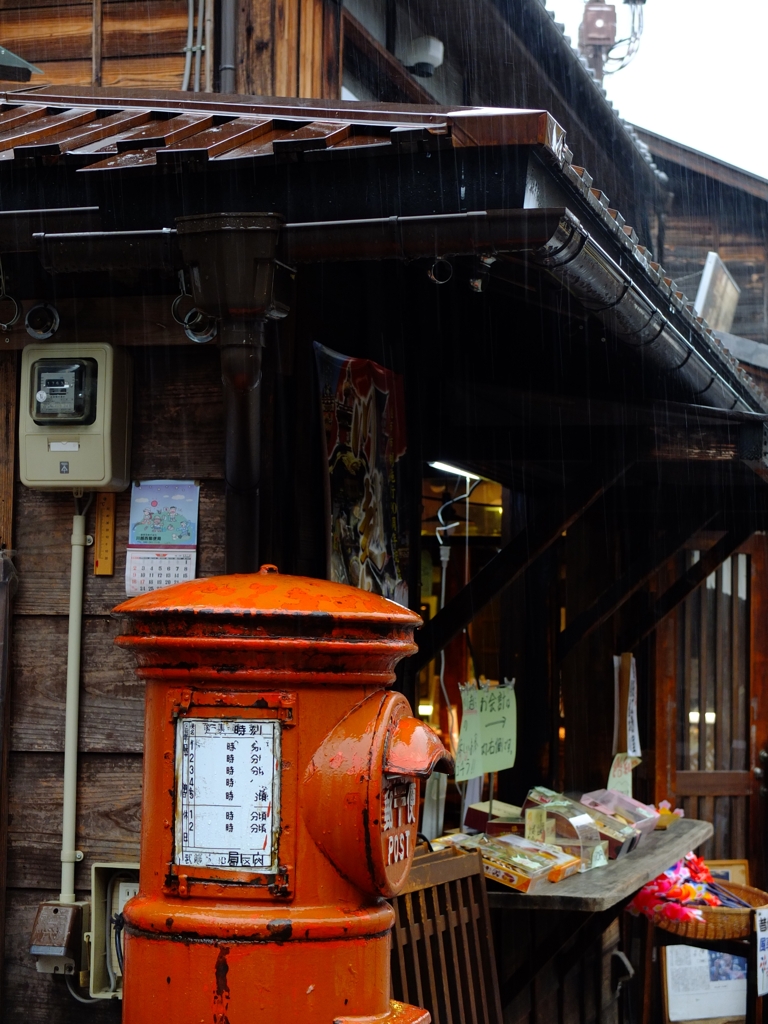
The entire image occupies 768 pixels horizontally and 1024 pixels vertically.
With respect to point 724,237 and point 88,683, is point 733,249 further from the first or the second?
point 88,683

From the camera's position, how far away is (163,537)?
3779 millimetres

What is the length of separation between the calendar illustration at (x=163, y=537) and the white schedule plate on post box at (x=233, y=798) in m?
1.11

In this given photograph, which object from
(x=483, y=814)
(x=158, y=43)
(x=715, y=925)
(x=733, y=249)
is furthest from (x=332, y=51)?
(x=733, y=249)

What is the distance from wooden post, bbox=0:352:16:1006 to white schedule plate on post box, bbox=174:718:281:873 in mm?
1331

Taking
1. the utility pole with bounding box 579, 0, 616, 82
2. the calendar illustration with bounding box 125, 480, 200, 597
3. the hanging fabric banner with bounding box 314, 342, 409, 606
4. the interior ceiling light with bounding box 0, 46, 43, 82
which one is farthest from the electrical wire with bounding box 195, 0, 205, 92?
the utility pole with bounding box 579, 0, 616, 82

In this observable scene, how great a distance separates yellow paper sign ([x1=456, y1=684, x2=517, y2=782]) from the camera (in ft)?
17.9

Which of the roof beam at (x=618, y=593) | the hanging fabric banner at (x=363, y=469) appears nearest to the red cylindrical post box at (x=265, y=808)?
the hanging fabric banner at (x=363, y=469)

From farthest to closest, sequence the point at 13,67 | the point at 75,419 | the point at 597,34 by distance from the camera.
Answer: the point at 597,34 → the point at 13,67 → the point at 75,419

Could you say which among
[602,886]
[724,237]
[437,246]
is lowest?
[602,886]

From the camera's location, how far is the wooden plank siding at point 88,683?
3.75 m

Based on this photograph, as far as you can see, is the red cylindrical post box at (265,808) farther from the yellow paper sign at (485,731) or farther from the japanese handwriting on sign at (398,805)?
the yellow paper sign at (485,731)

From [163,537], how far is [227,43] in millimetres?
2621

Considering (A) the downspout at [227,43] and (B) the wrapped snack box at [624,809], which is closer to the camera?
(A) the downspout at [227,43]

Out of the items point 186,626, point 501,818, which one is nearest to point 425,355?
point 501,818
